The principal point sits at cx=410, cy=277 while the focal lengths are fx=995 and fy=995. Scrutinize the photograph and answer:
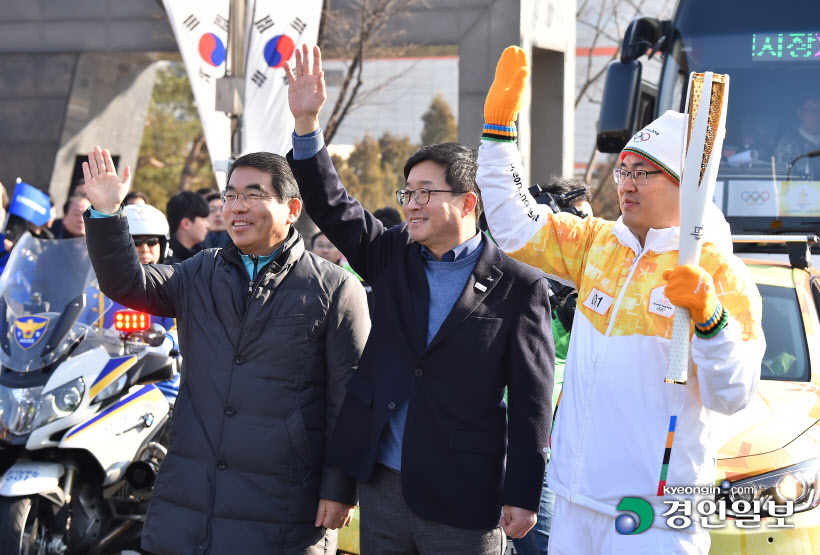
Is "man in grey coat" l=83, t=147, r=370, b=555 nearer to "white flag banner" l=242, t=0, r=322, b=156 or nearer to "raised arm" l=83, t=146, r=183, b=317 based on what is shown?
"raised arm" l=83, t=146, r=183, b=317

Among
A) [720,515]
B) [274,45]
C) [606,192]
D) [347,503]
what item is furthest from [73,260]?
[606,192]

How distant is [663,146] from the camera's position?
9.73ft

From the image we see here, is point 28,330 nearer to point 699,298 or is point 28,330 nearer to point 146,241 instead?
point 146,241

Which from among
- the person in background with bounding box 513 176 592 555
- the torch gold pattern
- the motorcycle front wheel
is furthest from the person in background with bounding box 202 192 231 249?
the torch gold pattern

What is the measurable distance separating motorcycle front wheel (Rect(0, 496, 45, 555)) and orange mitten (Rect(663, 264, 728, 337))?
3362 mm

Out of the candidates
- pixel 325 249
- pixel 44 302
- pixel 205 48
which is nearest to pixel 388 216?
pixel 325 249

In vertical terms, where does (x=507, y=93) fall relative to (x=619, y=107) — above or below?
below

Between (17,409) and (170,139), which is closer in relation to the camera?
(17,409)

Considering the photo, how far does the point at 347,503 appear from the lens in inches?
128

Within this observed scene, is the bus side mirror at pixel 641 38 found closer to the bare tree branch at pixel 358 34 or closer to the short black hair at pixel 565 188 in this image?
the short black hair at pixel 565 188

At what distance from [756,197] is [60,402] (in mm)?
4424

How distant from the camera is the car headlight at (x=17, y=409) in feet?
15.6

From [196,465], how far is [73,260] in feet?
7.72

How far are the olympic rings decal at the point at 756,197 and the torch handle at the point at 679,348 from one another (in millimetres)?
4118
